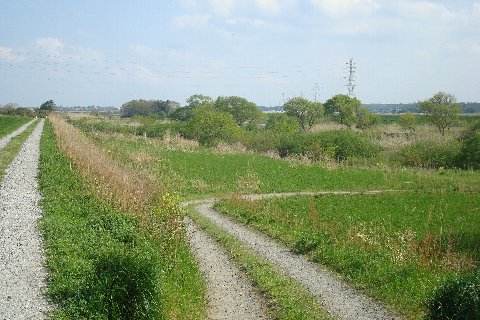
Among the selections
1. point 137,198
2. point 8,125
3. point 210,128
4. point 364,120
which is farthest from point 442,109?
point 137,198

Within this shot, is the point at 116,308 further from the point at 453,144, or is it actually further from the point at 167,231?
the point at 453,144

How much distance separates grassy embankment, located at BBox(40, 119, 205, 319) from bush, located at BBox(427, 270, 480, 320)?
4.68 meters

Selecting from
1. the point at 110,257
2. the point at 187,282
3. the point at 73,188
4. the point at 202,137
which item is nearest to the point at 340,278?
the point at 187,282

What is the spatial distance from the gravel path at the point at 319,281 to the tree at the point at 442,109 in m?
72.7

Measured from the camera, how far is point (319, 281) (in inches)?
524

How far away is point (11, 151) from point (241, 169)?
1734 centimetres

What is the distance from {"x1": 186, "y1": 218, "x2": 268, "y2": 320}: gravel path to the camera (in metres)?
11.1

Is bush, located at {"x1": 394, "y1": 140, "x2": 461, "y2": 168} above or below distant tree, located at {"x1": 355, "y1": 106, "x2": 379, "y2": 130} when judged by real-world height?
below

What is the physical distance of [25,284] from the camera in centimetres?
984

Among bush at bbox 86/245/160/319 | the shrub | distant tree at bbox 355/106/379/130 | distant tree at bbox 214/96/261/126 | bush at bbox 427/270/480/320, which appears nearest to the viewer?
bush at bbox 427/270/480/320

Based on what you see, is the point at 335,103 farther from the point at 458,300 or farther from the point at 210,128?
the point at 458,300

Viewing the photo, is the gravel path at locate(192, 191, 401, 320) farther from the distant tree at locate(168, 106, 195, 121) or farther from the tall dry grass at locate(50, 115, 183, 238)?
the distant tree at locate(168, 106, 195, 121)

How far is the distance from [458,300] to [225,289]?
6.04 meters

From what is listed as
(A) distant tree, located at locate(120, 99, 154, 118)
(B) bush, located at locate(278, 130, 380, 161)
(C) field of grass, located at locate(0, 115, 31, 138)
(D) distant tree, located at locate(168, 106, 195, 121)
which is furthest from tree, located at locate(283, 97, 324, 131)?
(A) distant tree, located at locate(120, 99, 154, 118)
